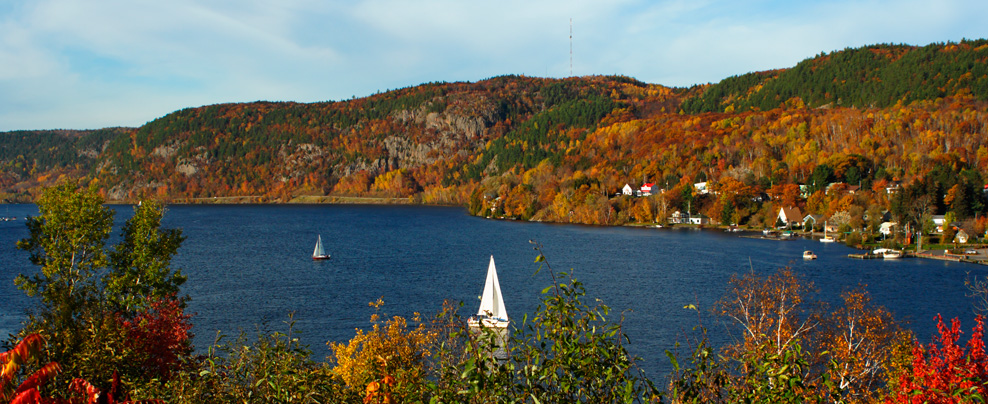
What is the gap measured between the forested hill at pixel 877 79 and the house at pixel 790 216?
83401 millimetres

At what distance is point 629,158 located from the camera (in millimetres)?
145375

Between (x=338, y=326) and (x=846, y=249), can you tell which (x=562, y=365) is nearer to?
(x=338, y=326)

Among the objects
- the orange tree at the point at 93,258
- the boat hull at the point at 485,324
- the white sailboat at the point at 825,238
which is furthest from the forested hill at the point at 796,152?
the orange tree at the point at 93,258

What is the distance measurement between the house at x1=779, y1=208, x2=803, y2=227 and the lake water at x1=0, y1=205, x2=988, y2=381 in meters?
11.3

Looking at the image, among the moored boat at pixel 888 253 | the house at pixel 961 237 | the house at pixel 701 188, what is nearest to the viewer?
the moored boat at pixel 888 253

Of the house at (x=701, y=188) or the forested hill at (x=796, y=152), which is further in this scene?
the house at (x=701, y=188)

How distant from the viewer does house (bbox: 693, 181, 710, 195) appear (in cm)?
11037

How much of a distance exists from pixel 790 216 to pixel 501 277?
55763 mm

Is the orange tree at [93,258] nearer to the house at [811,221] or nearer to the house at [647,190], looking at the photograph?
the house at [811,221]

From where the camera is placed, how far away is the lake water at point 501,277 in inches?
1382

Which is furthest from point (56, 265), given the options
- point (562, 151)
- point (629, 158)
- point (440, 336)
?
point (562, 151)

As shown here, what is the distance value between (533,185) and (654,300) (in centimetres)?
9423

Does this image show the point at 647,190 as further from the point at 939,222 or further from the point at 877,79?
the point at 877,79

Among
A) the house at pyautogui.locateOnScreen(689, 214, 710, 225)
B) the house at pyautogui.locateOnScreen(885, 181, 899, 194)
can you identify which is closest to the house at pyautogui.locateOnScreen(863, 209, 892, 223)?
the house at pyautogui.locateOnScreen(885, 181, 899, 194)
